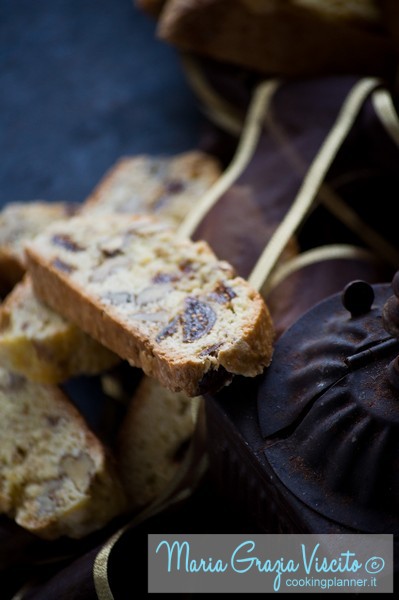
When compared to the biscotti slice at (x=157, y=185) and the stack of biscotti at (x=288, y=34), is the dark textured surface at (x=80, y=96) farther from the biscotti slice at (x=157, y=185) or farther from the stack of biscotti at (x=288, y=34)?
the stack of biscotti at (x=288, y=34)

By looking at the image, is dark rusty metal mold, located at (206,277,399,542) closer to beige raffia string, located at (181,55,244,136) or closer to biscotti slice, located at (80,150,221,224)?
biscotti slice, located at (80,150,221,224)

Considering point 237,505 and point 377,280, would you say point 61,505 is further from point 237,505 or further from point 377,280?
point 377,280

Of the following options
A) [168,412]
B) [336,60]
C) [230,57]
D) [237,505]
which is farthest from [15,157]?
[237,505]

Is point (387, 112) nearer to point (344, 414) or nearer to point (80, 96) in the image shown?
point (344, 414)

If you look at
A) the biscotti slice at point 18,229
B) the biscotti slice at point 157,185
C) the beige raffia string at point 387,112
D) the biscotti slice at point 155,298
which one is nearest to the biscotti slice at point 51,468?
the biscotti slice at point 155,298

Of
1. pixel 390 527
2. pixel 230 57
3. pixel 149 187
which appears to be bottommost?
pixel 390 527
